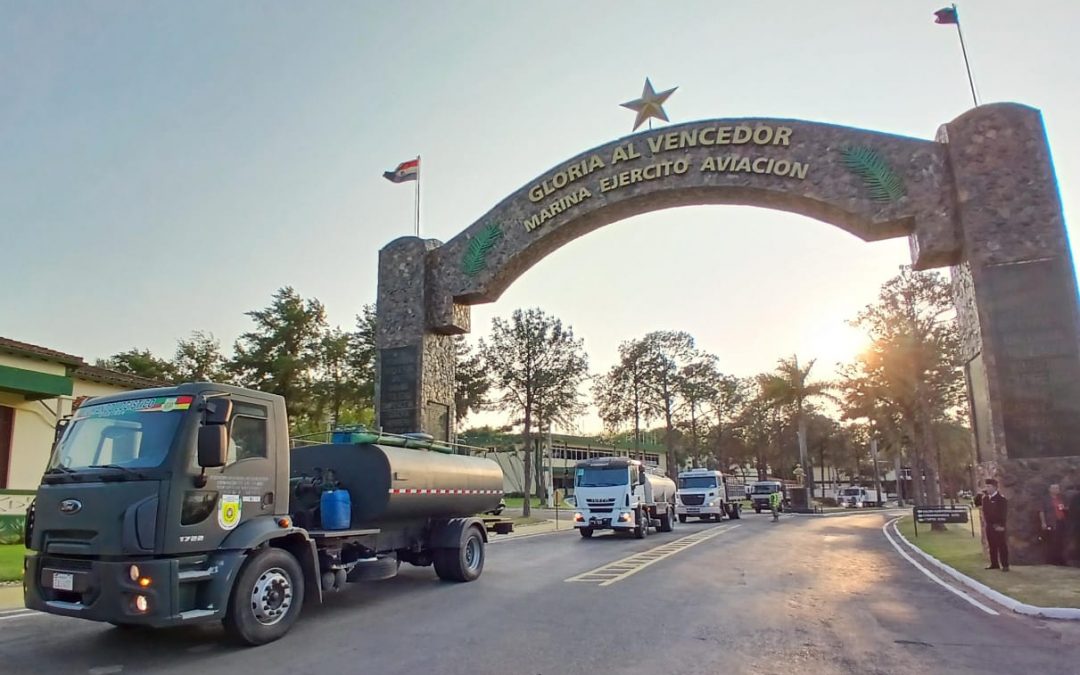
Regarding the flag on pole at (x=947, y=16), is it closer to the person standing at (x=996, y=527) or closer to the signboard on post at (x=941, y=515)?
the person standing at (x=996, y=527)

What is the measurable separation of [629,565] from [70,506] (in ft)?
34.5

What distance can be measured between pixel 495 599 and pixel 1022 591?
757cm

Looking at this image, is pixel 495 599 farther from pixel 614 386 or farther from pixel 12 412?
pixel 614 386

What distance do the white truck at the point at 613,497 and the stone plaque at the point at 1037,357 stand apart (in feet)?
41.9

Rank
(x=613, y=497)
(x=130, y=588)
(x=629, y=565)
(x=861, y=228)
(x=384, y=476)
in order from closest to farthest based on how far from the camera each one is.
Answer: (x=130, y=588)
(x=384, y=476)
(x=629, y=565)
(x=861, y=228)
(x=613, y=497)

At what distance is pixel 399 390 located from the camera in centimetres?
→ 1761

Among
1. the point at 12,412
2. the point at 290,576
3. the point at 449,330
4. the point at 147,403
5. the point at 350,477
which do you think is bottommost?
the point at 290,576

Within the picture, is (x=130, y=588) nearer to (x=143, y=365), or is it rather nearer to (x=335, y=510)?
(x=335, y=510)

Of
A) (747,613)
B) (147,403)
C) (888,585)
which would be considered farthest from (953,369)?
(147,403)

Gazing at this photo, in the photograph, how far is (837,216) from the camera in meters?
15.8

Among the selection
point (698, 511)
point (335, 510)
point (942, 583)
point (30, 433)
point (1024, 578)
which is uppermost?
point (30, 433)

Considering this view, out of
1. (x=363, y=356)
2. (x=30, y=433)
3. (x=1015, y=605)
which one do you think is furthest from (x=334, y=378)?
(x=1015, y=605)

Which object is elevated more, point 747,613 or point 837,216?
point 837,216

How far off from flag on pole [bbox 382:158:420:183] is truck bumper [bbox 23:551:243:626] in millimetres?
14124
